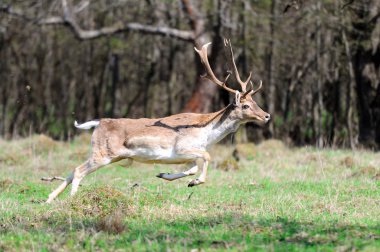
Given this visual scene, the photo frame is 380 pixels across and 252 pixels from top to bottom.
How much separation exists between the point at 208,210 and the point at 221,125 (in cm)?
259

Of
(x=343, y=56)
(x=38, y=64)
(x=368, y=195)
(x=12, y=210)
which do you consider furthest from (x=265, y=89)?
(x=12, y=210)

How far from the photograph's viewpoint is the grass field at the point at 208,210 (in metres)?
7.43

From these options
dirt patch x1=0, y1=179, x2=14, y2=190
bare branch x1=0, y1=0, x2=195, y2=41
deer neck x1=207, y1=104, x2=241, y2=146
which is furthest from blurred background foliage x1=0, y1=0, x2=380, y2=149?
deer neck x1=207, y1=104, x2=241, y2=146

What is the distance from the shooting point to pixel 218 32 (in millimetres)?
22328

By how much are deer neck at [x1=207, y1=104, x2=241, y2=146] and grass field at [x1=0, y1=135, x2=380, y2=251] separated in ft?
2.70

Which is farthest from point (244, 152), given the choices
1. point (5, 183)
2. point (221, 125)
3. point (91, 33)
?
point (91, 33)

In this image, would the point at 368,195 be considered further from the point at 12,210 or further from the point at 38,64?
the point at 38,64

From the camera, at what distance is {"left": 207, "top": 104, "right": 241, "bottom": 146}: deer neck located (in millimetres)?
11789

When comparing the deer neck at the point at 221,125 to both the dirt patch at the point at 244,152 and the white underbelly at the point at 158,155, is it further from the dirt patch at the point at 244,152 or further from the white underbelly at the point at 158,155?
the dirt patch at the point at 244,152

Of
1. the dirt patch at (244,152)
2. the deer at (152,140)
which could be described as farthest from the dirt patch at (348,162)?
the deer at (152,140)

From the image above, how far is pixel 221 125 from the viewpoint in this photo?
11.8 metres

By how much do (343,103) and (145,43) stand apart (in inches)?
336

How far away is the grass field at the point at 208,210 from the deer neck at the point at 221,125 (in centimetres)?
82

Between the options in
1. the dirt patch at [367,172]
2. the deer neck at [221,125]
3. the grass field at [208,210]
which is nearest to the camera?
the grass field at [208,210]
